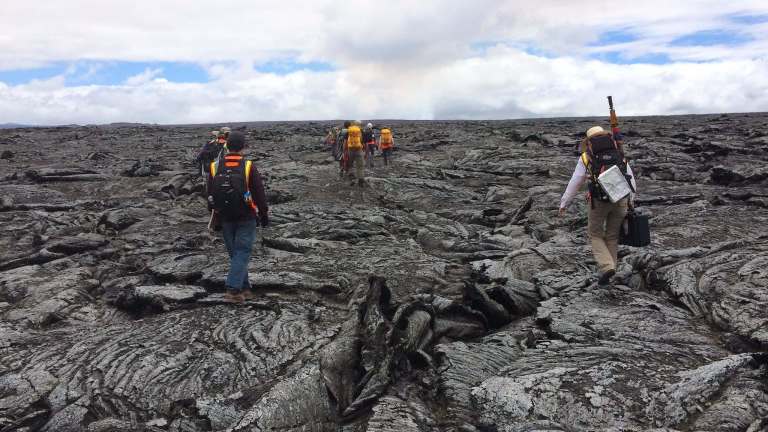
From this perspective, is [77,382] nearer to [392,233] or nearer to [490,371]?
[490,371]

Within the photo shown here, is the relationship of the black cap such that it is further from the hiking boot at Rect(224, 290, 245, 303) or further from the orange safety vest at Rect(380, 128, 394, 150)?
the orange safety vest at Rect(380, 128, 394, 150)

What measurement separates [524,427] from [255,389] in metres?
3.96

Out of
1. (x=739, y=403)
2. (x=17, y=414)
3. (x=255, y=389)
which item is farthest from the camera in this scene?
(x=255, y=389)

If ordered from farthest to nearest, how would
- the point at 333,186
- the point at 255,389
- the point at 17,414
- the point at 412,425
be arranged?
the point at 333,186, the point at 255,389, the point at 17,414, the point at 412,425

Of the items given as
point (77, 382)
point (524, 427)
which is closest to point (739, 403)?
point (524, 427)

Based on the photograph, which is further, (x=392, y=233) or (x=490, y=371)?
(x=392, y=233)

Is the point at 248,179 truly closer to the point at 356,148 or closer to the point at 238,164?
the point at 238,164

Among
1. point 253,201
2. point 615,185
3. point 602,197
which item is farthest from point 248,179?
point 615,185

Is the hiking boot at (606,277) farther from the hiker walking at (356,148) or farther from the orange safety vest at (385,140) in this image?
the orange safety vest at (385,140)

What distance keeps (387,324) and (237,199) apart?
3728 mm

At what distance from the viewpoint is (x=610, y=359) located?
7.57 metres

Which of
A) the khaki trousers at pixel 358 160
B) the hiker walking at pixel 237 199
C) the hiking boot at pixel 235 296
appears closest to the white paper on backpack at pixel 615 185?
Result: the hiker walking at pixel 237 199

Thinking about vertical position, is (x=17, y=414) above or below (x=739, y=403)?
below

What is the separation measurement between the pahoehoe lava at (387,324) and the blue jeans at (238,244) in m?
0.63
